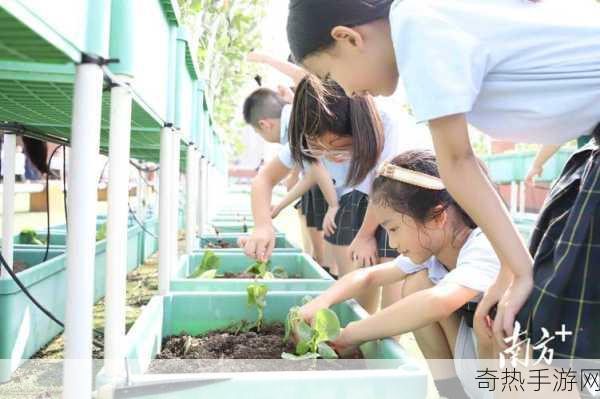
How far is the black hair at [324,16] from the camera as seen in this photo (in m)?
0.78

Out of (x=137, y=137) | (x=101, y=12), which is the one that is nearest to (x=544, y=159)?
(x=101, y=12)

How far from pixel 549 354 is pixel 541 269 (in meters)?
0.11

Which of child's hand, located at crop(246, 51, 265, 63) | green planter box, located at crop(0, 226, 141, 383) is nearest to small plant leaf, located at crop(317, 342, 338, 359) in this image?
green planter box, located at crop(0, 226, 141, 383)

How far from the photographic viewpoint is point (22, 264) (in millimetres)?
2295

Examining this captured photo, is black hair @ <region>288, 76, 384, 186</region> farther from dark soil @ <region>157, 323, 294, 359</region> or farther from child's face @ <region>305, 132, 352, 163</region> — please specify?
dark soil @ <region>157, 323, 294, 359</region>

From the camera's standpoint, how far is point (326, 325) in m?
1.10

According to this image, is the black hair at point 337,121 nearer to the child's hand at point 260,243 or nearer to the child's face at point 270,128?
the child's hand at point 260,243

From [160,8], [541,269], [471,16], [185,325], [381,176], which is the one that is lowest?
[185,325]

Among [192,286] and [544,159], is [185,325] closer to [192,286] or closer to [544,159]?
[192,286]

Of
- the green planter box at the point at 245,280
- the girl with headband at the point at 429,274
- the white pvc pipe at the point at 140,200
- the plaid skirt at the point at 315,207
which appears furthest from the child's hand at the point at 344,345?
the white pvc pipe at the point at 140,200

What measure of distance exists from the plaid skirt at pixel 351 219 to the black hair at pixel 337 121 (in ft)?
1.01

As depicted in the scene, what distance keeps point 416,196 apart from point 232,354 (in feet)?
1.70

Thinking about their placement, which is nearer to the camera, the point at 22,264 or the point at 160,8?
the point at 160,8

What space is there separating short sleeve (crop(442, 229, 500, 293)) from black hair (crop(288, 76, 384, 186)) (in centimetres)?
44
